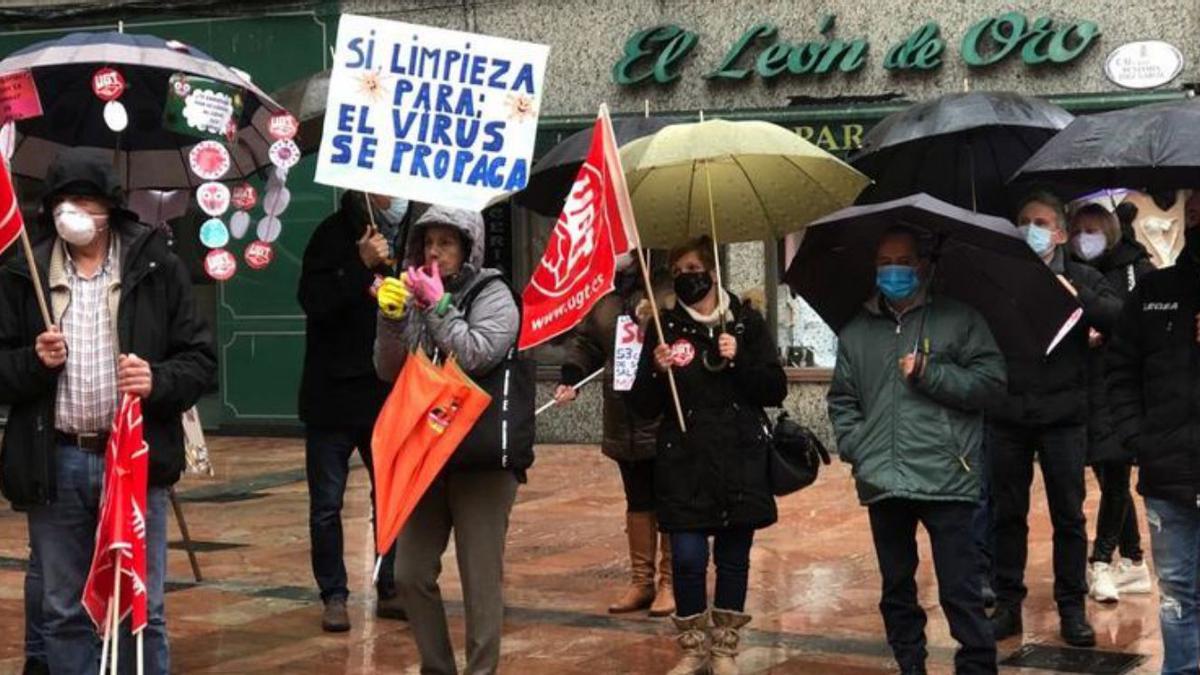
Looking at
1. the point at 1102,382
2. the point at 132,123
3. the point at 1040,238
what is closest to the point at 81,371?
the point at 132,123

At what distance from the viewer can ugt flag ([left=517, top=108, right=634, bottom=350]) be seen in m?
6.99

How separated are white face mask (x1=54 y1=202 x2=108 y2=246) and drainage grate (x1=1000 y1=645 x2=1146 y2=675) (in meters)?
3.89

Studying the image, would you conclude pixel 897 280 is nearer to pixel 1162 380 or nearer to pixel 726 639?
pixel 1162 380

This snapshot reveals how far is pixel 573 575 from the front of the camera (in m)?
10.3

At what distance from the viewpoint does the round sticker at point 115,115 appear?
821 centimetres

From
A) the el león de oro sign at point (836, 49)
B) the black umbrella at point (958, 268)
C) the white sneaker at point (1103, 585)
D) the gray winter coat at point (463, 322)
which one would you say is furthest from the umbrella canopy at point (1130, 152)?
the el león de oro sign at point (836, 49)

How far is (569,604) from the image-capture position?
9.48m

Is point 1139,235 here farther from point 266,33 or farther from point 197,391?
point 197,391

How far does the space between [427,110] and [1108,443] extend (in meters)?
3.42

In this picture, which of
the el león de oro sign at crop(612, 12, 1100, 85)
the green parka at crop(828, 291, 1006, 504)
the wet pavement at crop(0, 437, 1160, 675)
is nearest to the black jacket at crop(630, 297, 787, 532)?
the green parka at crop(828, 291, 1006, 504)

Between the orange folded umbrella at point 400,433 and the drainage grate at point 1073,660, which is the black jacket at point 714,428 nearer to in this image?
the orange folded umbrella at point 400,433

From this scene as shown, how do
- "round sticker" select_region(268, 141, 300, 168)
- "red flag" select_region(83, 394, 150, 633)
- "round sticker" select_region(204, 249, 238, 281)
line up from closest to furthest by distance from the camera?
"red flag" select_region(83, 394, 150, 633) < "round sticker" select_region(204, 249, 238, 281) < "round sticker" select_region(268, 141, 300, 168)

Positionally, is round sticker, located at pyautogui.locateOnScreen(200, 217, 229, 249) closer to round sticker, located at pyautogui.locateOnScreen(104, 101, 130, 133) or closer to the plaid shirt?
round sticker, located at pyautogui.locateOnScreen(104, 101, 130, 133)

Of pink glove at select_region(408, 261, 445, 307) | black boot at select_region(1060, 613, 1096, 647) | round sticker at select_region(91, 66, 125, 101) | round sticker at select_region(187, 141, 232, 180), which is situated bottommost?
black boot at select_region(1060, 613, 1096, 647)
